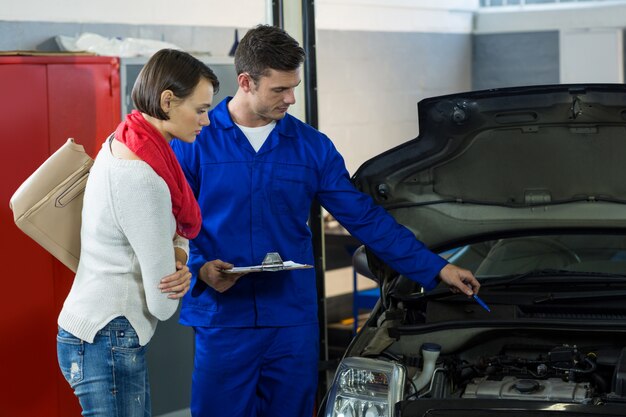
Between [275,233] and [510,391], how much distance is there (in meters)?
0.94

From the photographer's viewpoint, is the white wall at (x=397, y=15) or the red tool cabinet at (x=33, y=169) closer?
the red tool cabinet at (x=33, y=169)

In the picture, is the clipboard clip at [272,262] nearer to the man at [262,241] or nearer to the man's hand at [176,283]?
the man at [262,241]

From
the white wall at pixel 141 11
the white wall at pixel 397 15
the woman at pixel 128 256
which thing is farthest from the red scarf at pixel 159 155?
the white wall at pixel 397 15

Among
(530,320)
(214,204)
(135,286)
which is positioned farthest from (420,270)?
(135,286)

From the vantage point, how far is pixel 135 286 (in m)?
2.66

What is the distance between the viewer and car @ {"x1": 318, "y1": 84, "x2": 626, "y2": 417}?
293cm

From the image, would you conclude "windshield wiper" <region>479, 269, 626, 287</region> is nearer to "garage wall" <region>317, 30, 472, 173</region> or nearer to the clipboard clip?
the clipboard clip

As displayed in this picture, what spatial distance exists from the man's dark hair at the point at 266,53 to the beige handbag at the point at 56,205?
65 cm

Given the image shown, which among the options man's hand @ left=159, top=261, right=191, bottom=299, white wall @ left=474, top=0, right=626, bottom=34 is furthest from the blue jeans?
white wall @ left=474, top=0, right=626, bottom=34

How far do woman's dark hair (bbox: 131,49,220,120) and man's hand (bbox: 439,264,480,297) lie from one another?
1076mm

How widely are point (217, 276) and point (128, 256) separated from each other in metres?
0.57

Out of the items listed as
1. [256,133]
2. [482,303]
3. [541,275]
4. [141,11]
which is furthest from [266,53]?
[141,11]

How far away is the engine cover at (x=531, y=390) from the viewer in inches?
110

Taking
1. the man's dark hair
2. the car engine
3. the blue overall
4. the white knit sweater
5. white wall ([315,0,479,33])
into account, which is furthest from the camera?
white wall ([315,0,479,33])
